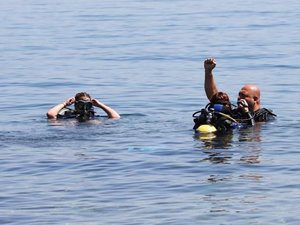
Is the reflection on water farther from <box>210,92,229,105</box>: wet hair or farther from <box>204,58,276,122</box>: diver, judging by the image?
<box>210,92,229,105</box>: wet hair

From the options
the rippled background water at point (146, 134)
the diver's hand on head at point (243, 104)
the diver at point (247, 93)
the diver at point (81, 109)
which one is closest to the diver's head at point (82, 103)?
the diver at point (81, 109)

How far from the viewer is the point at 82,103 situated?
50.7ft

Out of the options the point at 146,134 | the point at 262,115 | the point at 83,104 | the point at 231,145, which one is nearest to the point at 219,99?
the point at 231,145

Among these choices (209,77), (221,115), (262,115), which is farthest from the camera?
(262,115)

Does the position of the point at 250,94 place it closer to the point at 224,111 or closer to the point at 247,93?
the point at 247,93

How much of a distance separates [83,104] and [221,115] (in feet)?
9.78

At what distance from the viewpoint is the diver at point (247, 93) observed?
14.0 meters

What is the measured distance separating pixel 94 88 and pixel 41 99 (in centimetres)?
200

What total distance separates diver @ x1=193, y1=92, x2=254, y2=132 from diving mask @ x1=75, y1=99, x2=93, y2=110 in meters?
2.40

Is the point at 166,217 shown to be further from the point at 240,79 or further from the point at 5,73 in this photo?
the point at 5,73

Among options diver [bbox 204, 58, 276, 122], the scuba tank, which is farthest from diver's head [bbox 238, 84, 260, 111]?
the scuba tank

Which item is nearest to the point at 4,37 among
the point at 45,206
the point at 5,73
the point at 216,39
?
the point at 216,39

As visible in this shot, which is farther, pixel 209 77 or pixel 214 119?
pixel 209 77

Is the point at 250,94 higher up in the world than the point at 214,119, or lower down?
higher up
